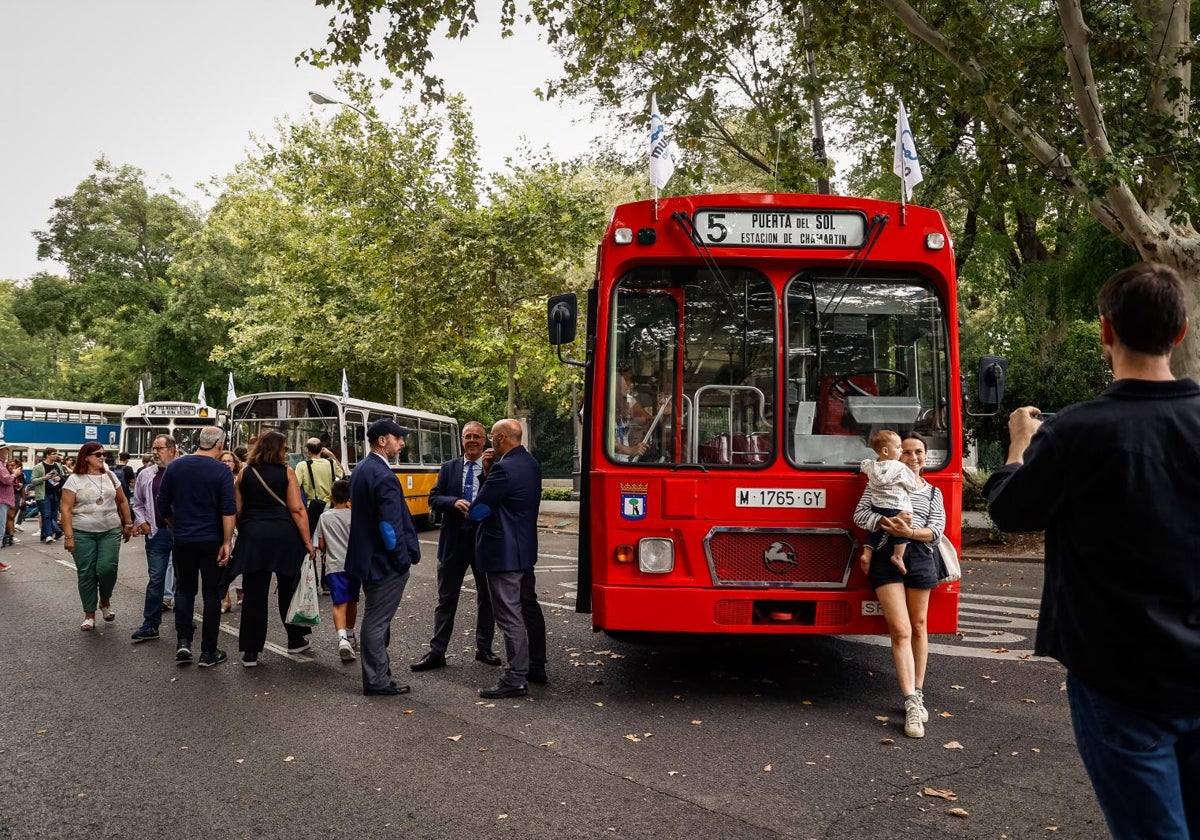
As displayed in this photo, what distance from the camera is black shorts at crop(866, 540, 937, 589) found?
239 inches

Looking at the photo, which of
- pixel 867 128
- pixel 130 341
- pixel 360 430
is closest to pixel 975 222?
pixel 867 128

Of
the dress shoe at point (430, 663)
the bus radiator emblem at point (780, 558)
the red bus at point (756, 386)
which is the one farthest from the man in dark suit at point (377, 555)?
the bus radiator emblem at point (780, 558)

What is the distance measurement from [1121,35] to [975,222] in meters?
9.36

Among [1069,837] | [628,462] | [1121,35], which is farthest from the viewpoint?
[1121,35]

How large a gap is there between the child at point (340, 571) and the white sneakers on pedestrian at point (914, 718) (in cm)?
426

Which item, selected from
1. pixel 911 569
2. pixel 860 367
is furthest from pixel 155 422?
pixel 911 569

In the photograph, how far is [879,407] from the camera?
6.69 m

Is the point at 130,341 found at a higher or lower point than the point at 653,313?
higher

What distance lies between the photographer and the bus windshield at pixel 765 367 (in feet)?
21.8

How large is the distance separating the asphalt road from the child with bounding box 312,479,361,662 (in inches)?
9.4

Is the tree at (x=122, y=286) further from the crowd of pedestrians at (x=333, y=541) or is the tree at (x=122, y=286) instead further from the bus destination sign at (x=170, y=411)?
the crowd of pedestrians at (x=333, y=541)

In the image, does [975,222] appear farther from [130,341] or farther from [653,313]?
[130,341]

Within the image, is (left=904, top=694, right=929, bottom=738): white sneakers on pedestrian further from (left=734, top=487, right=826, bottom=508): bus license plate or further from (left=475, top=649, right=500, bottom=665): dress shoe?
(left=475, top=649, right=500, bottom=665): dress shoe

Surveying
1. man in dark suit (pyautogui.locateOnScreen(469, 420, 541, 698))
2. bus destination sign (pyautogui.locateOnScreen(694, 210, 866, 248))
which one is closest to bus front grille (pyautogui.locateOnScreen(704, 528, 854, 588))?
man in dark suit (pyautogui.locateOnScreen(469, 420, 541, 698))
